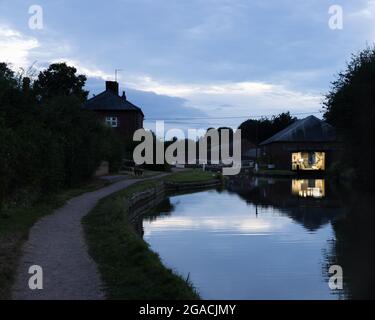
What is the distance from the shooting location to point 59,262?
11.1 metres

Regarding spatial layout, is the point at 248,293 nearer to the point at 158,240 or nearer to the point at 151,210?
the point at 158,240

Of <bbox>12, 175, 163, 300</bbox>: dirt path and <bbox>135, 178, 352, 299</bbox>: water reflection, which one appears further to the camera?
<bbox>135, 178, 352, 299</bbox>: water reflection

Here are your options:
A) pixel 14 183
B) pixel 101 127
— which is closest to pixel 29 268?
pixel 14 183

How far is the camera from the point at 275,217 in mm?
25891

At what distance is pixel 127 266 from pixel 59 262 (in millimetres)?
1365

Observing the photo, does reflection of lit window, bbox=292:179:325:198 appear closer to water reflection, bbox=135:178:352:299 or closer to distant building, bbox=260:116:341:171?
water reflection, bbox=135:178:352:299

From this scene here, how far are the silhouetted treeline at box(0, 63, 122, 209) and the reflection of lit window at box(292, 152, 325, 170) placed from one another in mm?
44510

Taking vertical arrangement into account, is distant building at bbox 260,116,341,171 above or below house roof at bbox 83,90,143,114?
below

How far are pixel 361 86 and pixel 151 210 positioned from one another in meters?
16.4

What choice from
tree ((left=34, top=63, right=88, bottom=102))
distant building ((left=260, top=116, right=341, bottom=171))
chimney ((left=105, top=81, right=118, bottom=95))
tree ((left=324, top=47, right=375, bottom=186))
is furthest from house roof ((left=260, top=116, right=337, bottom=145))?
tree ((left=324, top=47, right=375, bottom=186))

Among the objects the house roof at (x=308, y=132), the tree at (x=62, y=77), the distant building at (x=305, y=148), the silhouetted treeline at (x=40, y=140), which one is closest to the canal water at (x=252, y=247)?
the silhouetted treeline at (x=40, y=140)

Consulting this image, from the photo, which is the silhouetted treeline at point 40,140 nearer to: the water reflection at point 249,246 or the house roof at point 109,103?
the water reflection at point 249,246

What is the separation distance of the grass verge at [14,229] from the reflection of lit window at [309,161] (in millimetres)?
57921

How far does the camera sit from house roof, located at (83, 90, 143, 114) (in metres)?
67.1
